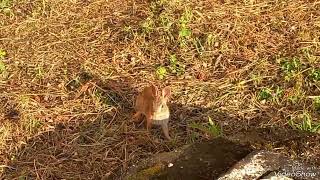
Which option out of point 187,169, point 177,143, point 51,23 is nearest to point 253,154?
point 187,169

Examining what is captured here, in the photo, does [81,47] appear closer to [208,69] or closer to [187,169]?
[208,69]

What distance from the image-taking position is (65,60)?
15.7 feet

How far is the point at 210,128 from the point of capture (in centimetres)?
379

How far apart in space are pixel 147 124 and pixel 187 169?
1.16m

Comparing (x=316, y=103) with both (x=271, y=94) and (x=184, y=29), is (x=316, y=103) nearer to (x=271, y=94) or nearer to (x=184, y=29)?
(x=271, y=94)

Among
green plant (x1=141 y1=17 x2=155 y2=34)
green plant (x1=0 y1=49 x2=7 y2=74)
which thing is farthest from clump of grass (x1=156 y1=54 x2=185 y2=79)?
green plant (x1=0 y1=49 x2=7 y2=74)

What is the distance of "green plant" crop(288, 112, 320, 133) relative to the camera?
3.67m

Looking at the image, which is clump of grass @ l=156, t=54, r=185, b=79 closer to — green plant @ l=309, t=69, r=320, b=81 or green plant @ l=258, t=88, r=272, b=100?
green plant @ l=258, t=88, r=272, b=100

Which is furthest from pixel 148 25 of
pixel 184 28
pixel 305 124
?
pixel 305 124

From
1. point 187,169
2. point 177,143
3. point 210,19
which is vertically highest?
point 210,19

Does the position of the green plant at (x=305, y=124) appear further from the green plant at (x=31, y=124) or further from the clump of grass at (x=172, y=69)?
the green plant at (x=31, y=124)

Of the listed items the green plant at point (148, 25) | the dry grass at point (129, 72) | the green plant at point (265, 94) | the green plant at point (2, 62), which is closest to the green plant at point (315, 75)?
the dry grass at point (129, 72)

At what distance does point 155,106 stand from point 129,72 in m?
0.93

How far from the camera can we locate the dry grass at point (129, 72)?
12.6ft
